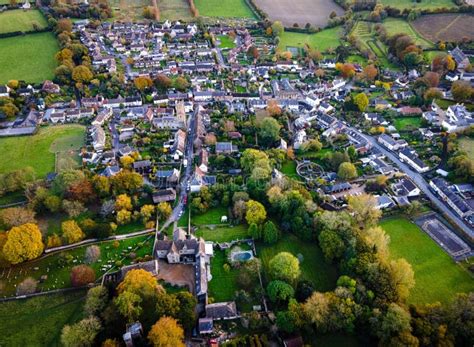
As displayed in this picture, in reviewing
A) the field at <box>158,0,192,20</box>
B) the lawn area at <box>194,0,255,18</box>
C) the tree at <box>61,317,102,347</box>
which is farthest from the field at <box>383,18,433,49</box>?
the tree at <box>61,317,102,347</box>

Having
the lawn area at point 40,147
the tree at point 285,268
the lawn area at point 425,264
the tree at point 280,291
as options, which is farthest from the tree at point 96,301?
the lawn area at point 425,264

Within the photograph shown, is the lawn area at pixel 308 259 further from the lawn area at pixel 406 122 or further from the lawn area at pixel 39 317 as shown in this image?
the lawn area at pixel 406 122

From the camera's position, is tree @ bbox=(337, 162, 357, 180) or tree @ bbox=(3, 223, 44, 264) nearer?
tree @ bbox=(3, 223, 44, 264)

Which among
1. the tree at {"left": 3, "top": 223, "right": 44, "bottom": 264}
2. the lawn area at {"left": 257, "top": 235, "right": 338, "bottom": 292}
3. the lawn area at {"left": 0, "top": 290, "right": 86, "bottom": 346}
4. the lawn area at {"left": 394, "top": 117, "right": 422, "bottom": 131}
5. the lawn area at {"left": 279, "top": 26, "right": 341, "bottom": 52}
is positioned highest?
the tree at {"left": 3, "top": 223, "right": 44, "bottom": 264}

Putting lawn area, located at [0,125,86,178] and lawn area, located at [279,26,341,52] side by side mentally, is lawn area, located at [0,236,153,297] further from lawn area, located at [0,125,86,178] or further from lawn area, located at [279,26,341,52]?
lawn area, located at [279,26,341,52]

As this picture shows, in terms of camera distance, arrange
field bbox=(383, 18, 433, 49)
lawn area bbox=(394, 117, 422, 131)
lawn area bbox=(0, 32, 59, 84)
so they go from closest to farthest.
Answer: lawn area bbox=(394, 117, 422, 131) < lawn area bbox=(0, 32, 59, 84) < field bbox=(383, 18, 433, 49)

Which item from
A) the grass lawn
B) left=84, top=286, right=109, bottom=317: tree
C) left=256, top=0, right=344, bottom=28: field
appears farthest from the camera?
left=256, top=0, right=344, bottom=28: field
